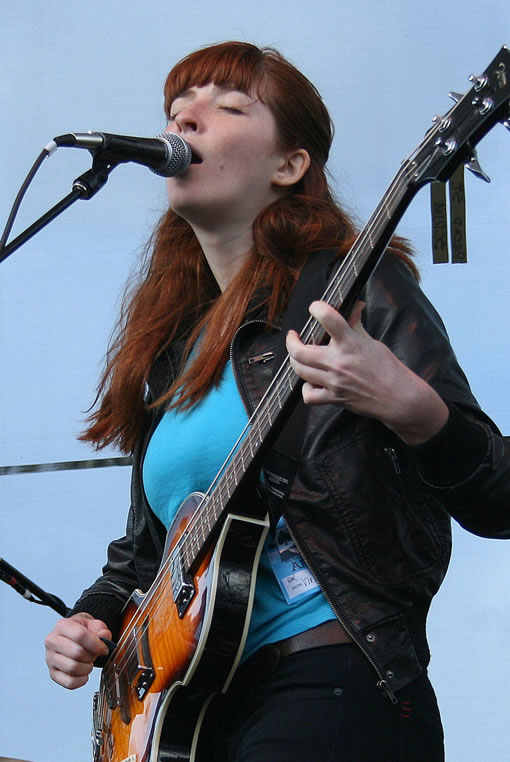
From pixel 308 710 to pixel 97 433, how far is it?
0.76 m

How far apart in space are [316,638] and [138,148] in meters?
0.70

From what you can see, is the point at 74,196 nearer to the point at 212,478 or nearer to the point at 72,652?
the point at 212,478

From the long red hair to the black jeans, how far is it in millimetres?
450

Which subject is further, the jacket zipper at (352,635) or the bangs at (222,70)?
the bangs at (222,70)

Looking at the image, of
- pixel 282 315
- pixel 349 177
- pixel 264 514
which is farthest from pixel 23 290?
pixel 264 514

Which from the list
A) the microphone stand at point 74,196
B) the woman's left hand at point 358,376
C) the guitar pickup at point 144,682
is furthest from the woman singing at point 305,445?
the microphone stand at point 74,196

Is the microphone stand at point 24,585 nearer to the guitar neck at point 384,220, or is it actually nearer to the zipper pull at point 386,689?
the guitar neck at point 384,220

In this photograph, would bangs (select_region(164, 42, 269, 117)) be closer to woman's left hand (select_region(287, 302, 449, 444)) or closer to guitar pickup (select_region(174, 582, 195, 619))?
woman's left hand (select_region(287, 302, 449, 444))

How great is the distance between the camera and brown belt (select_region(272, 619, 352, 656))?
1270 mm

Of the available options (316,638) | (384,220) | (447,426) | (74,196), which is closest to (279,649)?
(316,638)

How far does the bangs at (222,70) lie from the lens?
5.64 feet

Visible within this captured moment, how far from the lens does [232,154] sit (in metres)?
1.63

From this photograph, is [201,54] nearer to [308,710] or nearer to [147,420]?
[147,420]

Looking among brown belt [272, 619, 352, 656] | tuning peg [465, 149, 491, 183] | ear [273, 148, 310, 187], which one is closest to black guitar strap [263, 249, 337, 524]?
brown belt [272, 619, 352, 656]
